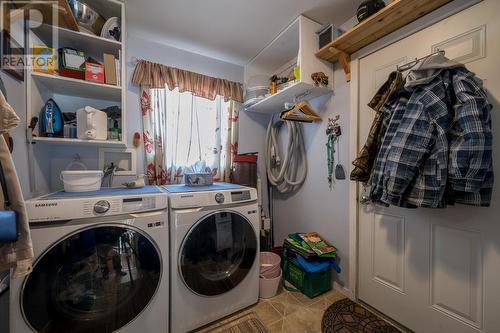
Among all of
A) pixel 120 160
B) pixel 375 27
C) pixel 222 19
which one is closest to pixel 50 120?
pixel 120 160

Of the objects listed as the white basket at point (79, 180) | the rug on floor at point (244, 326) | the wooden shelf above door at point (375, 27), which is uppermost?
the wooden shelf above door at point (375, 27)

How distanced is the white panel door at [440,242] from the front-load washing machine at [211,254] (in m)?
0.91

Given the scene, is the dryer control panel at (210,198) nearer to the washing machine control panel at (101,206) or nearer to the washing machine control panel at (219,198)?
the washing machine control panel at (219,198)

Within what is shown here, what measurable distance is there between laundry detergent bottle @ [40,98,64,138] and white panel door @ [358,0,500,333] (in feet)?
6.84

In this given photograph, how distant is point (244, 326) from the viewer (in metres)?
1.33

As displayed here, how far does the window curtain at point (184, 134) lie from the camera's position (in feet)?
6.03

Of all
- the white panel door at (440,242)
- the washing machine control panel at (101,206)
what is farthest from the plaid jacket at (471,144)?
the washing machine control panel at (101,206)

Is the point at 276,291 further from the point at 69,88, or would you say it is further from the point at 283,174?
the point at 69,88

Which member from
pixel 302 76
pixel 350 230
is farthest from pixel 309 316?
pixel 302 76

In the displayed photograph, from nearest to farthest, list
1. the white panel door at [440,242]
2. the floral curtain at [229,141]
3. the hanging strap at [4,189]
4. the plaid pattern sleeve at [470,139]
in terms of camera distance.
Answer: the hanging strap at [4,189] → the plaid pattern sleeve at [470,139] → the white panel door at [440,242] → the floral curtain at [229,141]

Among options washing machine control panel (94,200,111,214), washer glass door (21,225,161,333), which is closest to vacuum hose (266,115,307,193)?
washer glass door (21,225,161,333)

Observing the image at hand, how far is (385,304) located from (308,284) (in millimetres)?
527

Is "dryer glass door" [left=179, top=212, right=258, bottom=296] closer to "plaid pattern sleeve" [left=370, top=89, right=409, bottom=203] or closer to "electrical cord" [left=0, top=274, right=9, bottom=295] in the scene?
"electrical cord" [left=0, top=274, right=9, bottom=295]

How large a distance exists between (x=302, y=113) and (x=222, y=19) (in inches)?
39.0
